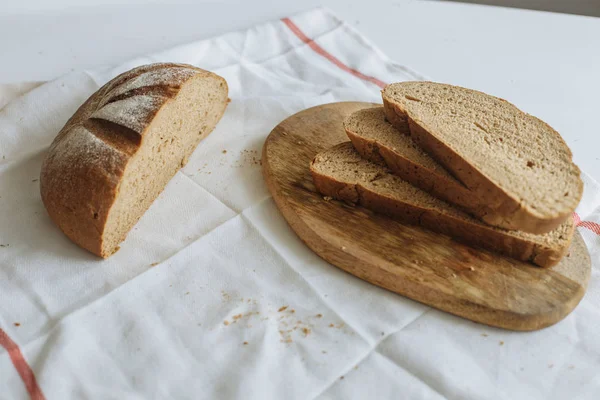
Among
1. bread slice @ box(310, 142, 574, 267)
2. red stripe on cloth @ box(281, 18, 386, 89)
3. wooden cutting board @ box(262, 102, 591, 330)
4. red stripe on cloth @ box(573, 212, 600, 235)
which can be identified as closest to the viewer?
wooden cutting board @ box(262, 102, 591, 330)

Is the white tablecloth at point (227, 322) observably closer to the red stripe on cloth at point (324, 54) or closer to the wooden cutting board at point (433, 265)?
the wooden cutting board at point (433, 265)

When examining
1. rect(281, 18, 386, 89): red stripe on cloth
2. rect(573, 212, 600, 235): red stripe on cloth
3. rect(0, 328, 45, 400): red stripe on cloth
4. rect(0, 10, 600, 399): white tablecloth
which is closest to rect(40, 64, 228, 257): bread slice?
rect(0, 10, 600, 399): white tablecloth

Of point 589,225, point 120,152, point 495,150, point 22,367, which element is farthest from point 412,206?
point 22,367

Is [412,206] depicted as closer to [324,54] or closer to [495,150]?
[495,150]

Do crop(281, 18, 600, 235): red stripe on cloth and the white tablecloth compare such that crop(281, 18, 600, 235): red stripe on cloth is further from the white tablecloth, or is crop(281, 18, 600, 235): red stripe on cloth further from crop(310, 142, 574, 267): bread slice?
the white tablecloth

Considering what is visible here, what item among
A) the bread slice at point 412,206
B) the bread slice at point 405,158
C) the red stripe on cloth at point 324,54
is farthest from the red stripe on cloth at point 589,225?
the red stripe on cloth at point 324,54

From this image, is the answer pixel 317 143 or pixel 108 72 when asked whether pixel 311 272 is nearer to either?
pixel 317 143
